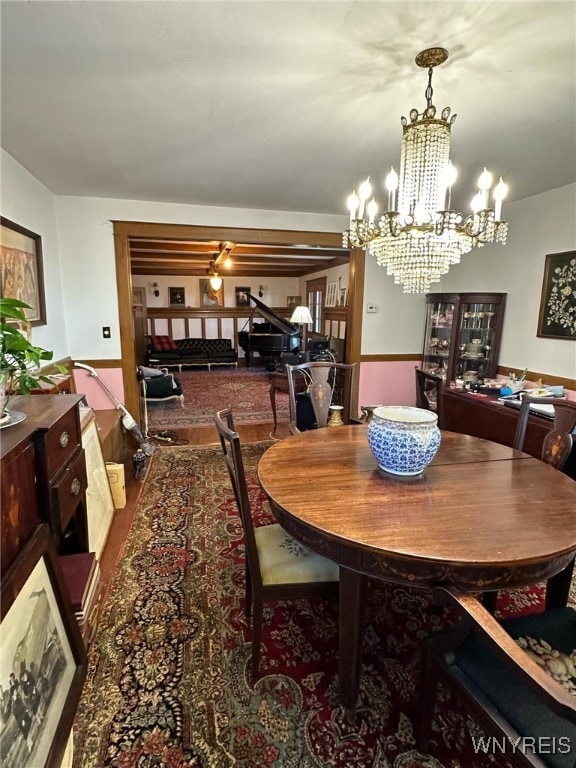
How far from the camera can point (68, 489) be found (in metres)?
1.52

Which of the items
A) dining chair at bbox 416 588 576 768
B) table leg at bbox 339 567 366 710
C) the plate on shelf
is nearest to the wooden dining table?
table leg at bbox 339 567 366 710

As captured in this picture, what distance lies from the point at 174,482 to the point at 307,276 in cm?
795

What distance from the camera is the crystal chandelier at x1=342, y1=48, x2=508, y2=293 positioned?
180 cm

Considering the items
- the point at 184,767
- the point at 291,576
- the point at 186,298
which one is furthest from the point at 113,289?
the point at 186,298

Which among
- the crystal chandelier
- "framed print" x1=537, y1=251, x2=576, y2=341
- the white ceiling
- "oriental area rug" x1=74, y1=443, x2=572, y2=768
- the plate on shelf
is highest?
the white ceiling

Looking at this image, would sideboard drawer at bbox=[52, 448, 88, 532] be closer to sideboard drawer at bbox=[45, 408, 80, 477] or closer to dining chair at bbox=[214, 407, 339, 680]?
sideboard drawer at bbox=[45, 408, 80, 477]

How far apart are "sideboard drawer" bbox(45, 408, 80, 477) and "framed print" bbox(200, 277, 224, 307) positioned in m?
8.88

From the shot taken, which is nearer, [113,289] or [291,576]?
[291,576]

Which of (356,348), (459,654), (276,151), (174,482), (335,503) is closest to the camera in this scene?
(459,654)

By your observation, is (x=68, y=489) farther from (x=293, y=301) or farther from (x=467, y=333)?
(x=293, y=301)

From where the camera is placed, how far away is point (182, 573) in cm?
204

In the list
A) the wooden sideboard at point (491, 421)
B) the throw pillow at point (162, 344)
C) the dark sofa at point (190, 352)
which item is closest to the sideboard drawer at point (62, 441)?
the wooden sideboard at point (491, 421)

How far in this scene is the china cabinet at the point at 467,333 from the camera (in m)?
3.87

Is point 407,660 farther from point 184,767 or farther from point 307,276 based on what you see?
point 307,276
